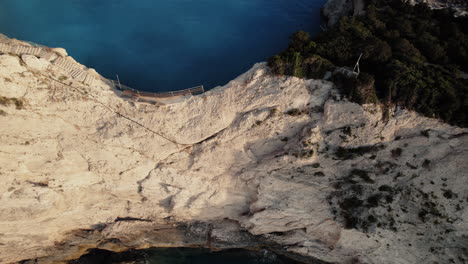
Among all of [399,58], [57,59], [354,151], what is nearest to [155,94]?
[57,59]

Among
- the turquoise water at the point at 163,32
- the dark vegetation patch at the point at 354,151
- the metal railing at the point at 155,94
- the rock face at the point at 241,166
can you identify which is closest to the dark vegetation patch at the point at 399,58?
the rock face at the point at 241,166

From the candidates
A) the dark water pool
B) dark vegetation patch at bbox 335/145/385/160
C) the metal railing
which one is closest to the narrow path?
the metal railing

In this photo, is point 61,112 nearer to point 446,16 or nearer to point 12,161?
point 12,161

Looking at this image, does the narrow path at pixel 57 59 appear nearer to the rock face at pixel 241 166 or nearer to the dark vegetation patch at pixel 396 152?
the rock face at pixel 241 166

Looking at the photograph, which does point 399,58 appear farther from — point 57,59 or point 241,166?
point 57,59

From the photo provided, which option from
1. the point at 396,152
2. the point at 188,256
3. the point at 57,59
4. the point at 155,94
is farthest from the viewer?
the point at 188,256

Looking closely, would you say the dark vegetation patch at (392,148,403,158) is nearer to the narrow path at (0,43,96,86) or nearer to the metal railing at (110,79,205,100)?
the metal railing at (110,79,205,100)
